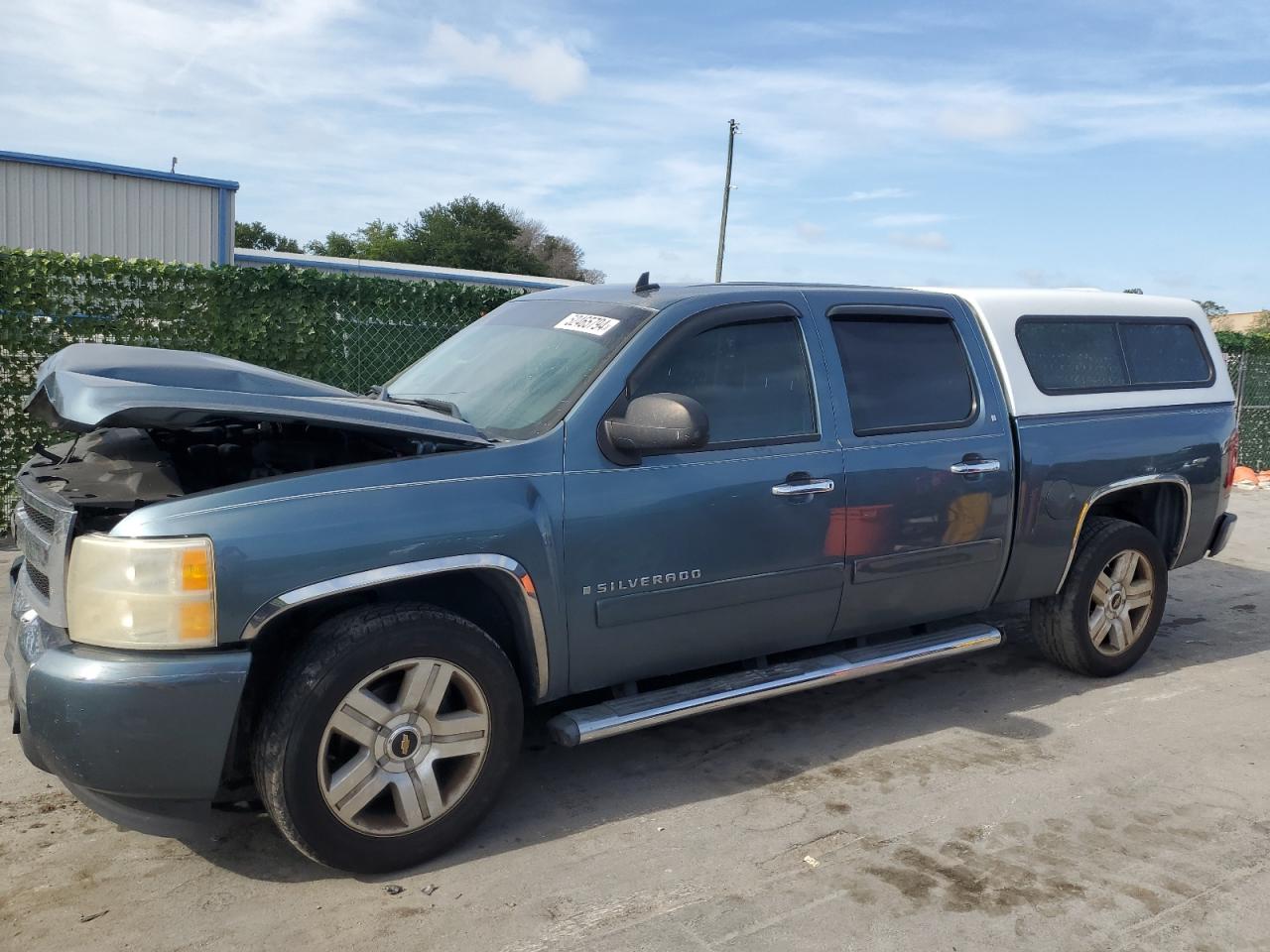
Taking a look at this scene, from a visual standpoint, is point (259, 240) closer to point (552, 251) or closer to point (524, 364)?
point (552, 251)

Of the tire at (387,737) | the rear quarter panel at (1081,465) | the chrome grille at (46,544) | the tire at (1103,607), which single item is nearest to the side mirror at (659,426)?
the tire at (387,737)

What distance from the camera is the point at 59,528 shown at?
119 inches

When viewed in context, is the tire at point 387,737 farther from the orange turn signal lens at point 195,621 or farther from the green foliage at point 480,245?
the green foliage at point 480,245

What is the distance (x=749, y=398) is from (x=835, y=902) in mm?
1814

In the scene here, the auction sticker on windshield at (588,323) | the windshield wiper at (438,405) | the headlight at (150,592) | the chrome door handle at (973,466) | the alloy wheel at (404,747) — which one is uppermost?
the auction sticker on windshield at (588,323)

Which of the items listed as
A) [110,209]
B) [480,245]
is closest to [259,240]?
[480,245]

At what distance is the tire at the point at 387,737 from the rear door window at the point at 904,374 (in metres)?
1.88

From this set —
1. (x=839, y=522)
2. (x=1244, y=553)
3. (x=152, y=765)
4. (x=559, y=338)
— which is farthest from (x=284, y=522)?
(x=1244, y=553)

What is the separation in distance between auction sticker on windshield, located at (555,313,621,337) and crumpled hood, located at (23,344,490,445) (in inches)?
28.6

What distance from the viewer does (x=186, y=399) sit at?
2.94 metres

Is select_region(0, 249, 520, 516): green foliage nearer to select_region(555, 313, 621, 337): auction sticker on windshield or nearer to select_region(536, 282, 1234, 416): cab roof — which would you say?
select_region(536, 282, 1234, 416): cab roof

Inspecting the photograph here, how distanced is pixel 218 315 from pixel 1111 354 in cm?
604

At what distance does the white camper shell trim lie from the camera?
4.82 metres

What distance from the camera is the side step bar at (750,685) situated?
11.8 feet
